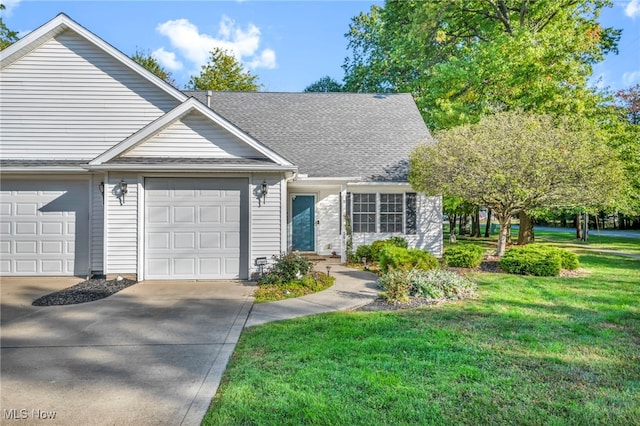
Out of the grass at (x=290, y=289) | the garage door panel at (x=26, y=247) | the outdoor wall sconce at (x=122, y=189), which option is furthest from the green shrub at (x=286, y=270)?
the garage door panel at (x=26, y=247)

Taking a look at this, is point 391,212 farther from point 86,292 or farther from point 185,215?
point 86,292

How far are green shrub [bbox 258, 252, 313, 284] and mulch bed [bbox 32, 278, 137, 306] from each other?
3.17 metres

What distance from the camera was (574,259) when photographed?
31.8ft

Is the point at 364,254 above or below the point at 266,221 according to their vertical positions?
below

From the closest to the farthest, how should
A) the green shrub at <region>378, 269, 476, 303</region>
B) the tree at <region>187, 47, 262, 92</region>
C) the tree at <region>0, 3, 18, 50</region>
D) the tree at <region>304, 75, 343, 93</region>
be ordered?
1. the green shrub at <region>378, 269, 476, 303</region>
2. the tree at <region>0, 3, 18, 50</region>
3. the tree at <region>187, 47, 262, 92</region>
4. the tree at <region>304, 75, 343, 93</region>

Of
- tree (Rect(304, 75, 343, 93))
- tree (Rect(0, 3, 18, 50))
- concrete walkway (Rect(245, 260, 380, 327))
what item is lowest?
concrete walkway (Rect(245, 260, 380, 327))

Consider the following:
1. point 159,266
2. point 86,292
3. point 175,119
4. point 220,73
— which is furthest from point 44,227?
point 220,73

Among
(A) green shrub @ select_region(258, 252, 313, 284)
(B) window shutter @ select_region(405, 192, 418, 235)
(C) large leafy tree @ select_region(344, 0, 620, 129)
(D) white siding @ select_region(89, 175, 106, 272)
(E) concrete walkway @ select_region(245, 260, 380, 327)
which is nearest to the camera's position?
(E) concrete walkway @ select_region(245, 260, 380, 327)

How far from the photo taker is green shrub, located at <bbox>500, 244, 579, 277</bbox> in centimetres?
905

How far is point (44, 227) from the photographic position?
871cm

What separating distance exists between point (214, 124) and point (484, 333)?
7151mm

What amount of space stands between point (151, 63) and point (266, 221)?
74.1 ft

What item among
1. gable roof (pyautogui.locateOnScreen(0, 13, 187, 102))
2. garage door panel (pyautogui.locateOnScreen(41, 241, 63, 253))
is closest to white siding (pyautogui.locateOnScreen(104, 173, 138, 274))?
garage door panel (pyautogui.locateOnScreen(41, 241, 63, 253))

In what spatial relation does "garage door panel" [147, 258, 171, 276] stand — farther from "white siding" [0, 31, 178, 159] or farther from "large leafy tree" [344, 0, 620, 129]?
"large leafy tree" [344, 0, 620, 129]
